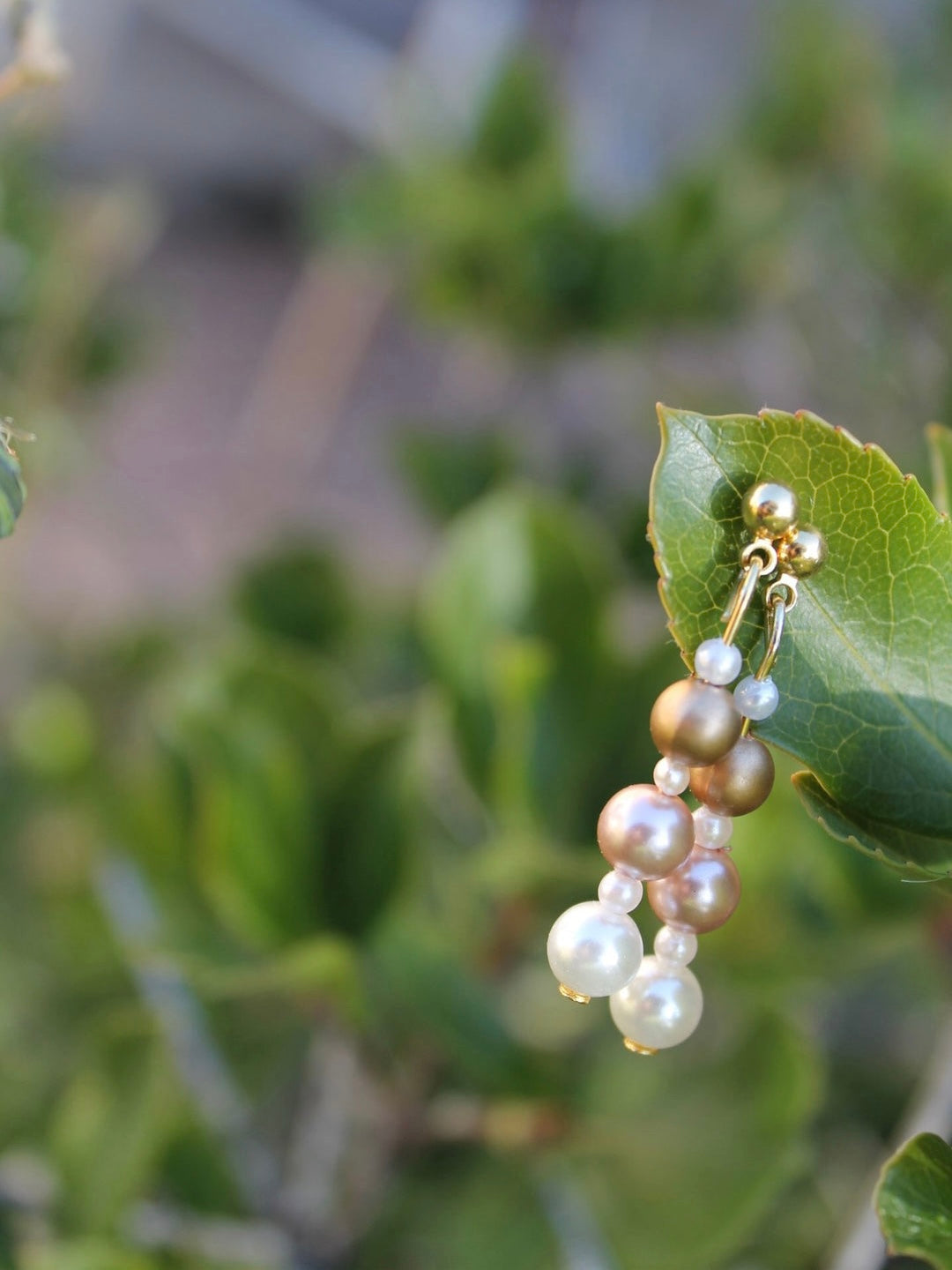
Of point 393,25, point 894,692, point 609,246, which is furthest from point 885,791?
point 393,25

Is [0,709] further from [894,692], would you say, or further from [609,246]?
[894,692]

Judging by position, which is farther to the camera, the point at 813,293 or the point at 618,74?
the point at 618,74

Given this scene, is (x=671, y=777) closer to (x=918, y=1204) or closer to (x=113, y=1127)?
(x=918, y=1204)

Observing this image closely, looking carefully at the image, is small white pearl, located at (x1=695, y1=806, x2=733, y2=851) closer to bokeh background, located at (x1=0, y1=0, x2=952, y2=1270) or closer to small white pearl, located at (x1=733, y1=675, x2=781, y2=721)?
small white pearl, located at (x1=733, y1=675, x2=781, y2=721)

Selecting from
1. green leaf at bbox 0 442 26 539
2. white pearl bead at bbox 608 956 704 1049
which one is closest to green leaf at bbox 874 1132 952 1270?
white pearl bead at bbox 608 956 704 1049

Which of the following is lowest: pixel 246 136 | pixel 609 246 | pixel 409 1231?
pixel 409 1231

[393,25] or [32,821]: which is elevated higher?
[393,25]

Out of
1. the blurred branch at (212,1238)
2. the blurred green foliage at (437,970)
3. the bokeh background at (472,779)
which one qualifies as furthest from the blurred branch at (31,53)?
the blurred branch at (212,1238)

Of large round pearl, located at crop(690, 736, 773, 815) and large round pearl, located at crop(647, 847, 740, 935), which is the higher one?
large round pearl, located at crop(690, 736, 773, 815)
